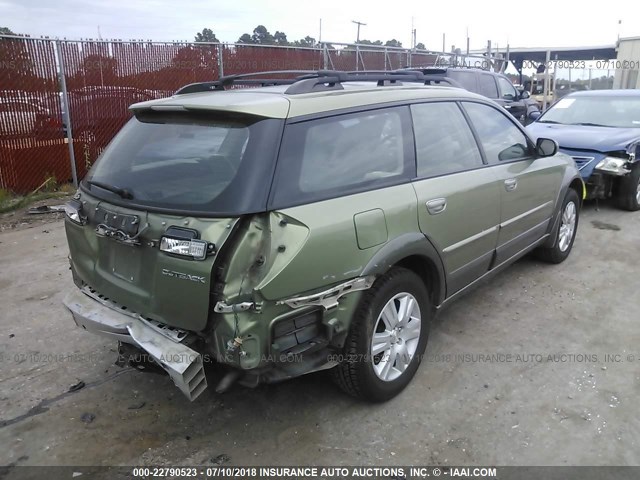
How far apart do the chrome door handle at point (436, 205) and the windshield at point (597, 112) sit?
599 centimetres

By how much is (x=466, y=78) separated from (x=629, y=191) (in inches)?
184

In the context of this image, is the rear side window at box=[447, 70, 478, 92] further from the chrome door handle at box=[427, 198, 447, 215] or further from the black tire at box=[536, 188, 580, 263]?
the chrome door handle at box=[427, 198, 447, 215]

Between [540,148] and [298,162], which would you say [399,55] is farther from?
[298,162]

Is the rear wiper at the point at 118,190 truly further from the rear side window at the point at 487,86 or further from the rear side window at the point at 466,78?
the rear side window at the point at 487,86

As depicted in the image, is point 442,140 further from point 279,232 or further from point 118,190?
point 118,190

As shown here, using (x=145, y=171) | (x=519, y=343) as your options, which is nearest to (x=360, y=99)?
(x=145, y=171)

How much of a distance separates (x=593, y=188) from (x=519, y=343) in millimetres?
4251

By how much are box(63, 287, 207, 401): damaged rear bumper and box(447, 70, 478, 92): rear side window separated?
9354 mm

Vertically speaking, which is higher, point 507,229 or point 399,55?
point 399,55

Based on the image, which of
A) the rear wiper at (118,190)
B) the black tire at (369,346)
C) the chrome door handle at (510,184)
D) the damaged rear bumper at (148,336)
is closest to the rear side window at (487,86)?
the chrome door handle at (510,184)

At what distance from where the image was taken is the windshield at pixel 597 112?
7.90 meters

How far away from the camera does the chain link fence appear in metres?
7.82

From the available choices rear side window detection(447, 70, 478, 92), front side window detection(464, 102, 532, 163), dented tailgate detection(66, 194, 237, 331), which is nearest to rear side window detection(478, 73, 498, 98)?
rear side window detection(447, 70, 478, 92)

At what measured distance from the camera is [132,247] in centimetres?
264
